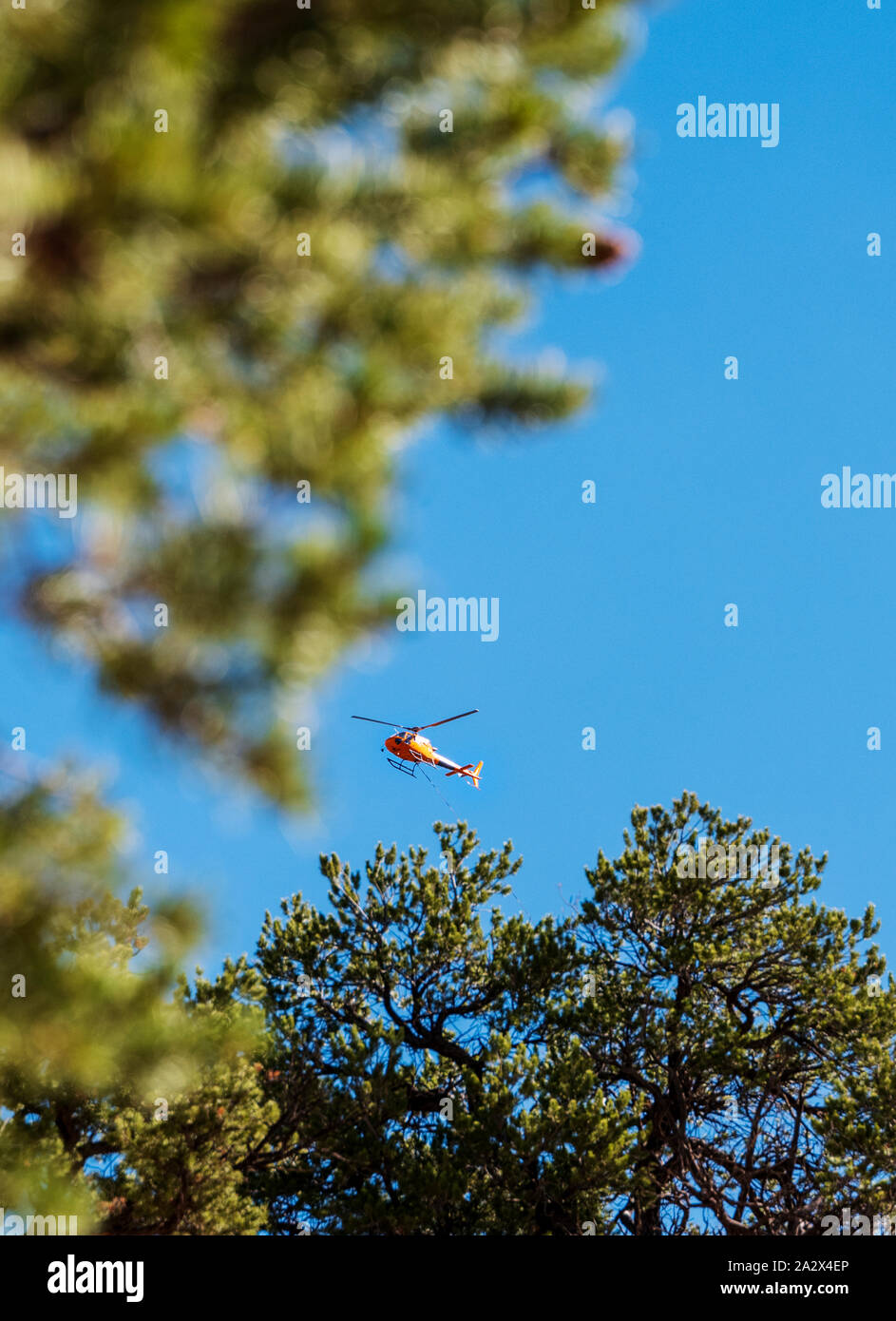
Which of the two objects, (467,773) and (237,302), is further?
(467,773)

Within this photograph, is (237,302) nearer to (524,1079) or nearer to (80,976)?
(80,976)

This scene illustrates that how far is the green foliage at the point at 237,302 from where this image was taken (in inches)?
83.5

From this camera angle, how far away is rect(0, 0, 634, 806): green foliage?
6.96ft

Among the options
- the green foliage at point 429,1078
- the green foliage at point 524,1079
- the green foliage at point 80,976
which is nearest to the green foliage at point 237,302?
the green foliage at point 80,976

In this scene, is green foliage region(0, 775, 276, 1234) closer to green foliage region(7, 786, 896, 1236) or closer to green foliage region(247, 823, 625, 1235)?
green foliage region(7, 786, 896, 1236)

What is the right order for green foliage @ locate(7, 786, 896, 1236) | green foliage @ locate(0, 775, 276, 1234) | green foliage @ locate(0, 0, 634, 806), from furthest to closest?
1. green foliage @ locate(7, 786, 896, 1236)
2. green foliage @ locate(0, 775, 276, 1234)
3. green foliage @ locate(0, 0, 634, 806)

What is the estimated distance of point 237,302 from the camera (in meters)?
2.84

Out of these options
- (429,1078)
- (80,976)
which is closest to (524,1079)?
(429,1078)

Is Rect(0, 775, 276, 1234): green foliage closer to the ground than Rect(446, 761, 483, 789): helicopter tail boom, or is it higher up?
closer to the ground

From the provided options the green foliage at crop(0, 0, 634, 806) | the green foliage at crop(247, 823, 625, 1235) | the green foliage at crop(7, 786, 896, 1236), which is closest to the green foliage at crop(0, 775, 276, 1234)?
the green foliage at crop(0, 0, 634, 806)

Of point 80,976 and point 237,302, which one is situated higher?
point 237,302

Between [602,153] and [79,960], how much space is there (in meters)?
3.46

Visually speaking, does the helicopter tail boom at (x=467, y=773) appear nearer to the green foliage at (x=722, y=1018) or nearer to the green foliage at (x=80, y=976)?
the green foliage at (x=722, y=1018)
